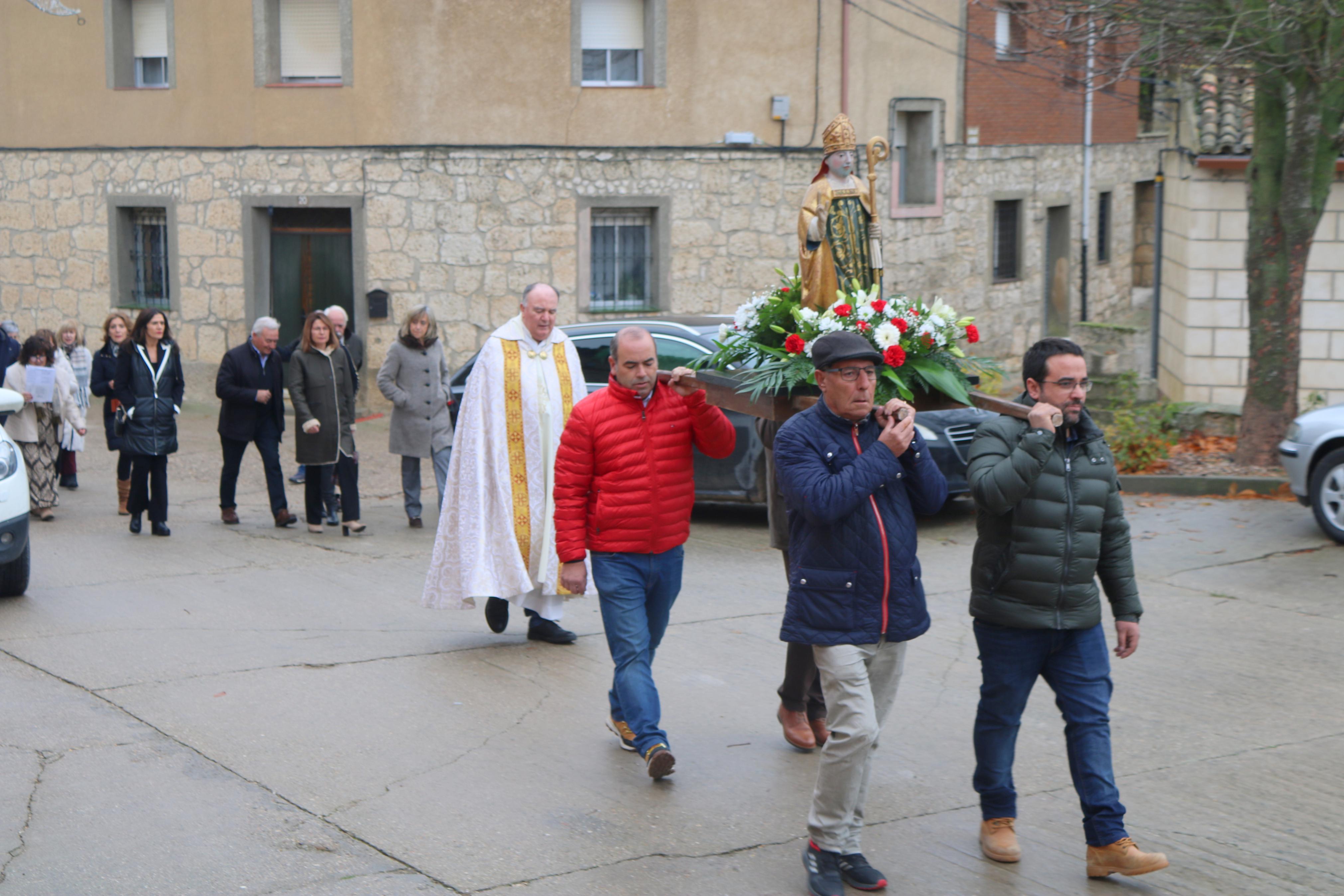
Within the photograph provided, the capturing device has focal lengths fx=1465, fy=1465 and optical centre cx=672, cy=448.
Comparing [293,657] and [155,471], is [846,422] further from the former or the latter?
[155,471]

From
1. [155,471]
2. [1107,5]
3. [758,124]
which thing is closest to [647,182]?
[758,124]

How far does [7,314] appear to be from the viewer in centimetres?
2083

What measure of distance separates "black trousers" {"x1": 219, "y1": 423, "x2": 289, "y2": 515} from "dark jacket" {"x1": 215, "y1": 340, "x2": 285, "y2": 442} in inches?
2.4

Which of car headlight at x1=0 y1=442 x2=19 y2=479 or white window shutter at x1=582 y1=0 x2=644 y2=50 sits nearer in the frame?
car headlight at x1=0 y1=442 x2=19 y2=479

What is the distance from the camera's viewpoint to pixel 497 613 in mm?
7922

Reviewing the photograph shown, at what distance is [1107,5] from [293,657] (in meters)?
8.40

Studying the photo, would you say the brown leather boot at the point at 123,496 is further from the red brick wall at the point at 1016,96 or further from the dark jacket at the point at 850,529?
the red brick wall at the point at 1016,96

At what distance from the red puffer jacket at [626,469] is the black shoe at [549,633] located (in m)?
2.03

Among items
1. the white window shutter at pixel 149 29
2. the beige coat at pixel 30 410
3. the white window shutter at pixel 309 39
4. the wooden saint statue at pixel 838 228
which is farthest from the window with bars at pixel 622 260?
the wooden saint statue at pixel 838 228

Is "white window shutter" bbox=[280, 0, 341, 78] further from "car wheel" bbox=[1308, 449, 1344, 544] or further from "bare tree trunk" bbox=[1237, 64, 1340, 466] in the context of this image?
"car wheel" bbox=[1308, 449, 1344, 544]

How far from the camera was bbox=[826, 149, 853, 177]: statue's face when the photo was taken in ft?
21.8

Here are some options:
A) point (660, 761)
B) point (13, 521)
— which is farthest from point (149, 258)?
point (660, 761)

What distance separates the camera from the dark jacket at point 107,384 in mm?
11273

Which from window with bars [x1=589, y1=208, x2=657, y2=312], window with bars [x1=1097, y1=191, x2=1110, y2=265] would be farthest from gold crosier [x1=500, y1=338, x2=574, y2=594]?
window with bars [x1=1097, y1=191, x2=1110, y2=265]
